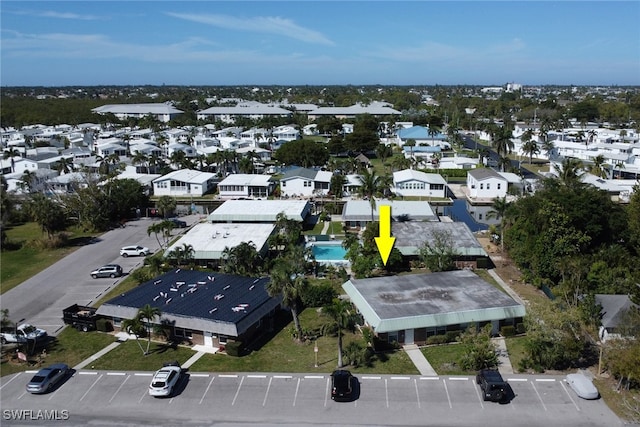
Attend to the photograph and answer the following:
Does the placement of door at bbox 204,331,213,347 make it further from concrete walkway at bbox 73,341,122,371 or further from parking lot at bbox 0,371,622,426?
concrete walkway at bbox 73,341,122,371

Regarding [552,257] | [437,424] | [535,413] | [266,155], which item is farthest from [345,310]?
[266,155]

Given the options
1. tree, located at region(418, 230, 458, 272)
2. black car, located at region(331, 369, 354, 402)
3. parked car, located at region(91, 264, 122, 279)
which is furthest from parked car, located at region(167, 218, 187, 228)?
black car, located at region(331, 369, 354, 402)

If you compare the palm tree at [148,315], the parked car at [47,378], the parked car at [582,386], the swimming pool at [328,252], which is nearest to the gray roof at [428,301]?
the parked car at [582,386]

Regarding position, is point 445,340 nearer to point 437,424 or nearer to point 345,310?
point 345,310

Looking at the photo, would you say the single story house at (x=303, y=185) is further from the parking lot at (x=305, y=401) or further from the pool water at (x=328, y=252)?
the parking lot at (x=305, y=401)

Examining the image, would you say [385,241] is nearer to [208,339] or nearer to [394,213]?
[394,213]
